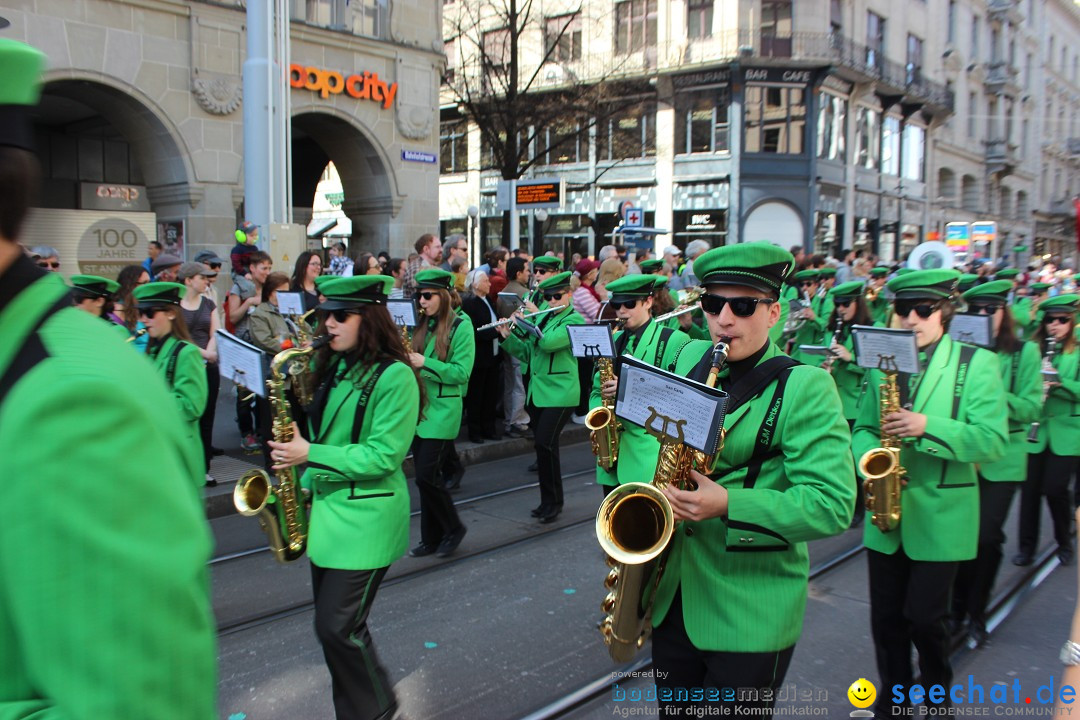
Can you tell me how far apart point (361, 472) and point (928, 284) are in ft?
9.20

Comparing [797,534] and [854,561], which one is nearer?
[797,534]

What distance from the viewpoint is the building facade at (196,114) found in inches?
505

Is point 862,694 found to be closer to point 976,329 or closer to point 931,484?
point 931,484

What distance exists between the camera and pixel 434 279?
6.31 metres

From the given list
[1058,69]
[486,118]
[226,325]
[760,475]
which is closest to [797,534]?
[760,475]

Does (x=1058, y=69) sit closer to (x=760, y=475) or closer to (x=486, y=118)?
(x=486, y=118)

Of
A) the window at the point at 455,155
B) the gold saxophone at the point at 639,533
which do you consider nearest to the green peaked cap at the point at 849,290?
the gold saxophone at the point at 639,533

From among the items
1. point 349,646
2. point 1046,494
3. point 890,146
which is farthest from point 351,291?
point 890,146

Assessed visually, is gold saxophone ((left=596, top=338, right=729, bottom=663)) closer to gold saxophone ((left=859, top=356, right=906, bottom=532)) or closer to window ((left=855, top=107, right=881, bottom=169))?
gold saxophone ((left=859, top=356, right=906, bottom=532))

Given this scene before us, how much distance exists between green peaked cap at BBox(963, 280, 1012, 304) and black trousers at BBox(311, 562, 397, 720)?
4.66 metres

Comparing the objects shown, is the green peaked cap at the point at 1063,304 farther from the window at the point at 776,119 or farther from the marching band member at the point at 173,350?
the window at the point at 776,119

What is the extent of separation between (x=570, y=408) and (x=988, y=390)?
402cm

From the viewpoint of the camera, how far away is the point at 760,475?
2660mm

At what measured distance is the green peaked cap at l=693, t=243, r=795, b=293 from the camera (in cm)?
273
